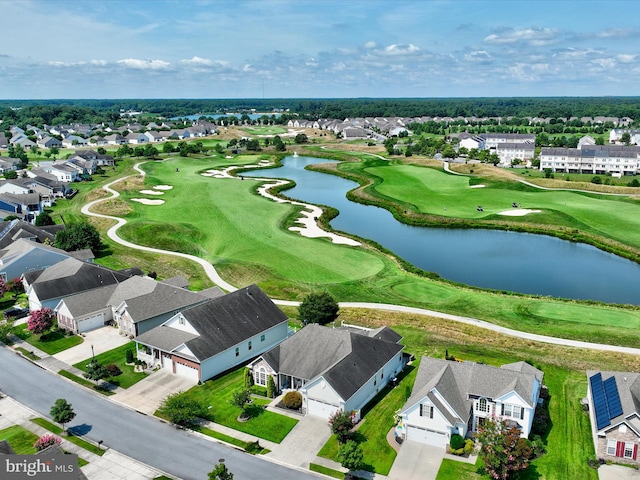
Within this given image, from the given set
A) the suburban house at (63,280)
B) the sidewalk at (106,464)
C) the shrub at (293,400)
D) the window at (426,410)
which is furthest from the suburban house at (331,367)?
the suburban house at (63,280)

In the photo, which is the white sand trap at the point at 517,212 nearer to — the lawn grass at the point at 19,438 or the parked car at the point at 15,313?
the parked car at the point at 15,313

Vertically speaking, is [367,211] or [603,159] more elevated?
[603,159]

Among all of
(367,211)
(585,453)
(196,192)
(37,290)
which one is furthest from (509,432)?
(196,192)

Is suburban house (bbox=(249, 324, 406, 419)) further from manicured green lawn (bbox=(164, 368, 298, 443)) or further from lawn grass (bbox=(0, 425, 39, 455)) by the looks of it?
lawn grass (bbox=(0, 425, 39, 455))

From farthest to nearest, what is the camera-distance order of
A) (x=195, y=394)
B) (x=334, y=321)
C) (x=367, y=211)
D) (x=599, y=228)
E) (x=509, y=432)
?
(x=367, y=211)
(x=599, y=228)
(x=334, y=321)
(x=195, y=394)
(x=509, y=432)

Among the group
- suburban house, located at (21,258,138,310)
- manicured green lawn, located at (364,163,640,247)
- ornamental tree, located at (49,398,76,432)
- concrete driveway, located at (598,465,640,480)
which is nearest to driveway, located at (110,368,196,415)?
ornamental tree, located at (49,398,76,432)

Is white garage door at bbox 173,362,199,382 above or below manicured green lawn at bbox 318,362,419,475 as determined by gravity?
→ above

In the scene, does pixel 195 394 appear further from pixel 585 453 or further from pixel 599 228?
pixel 599 228
